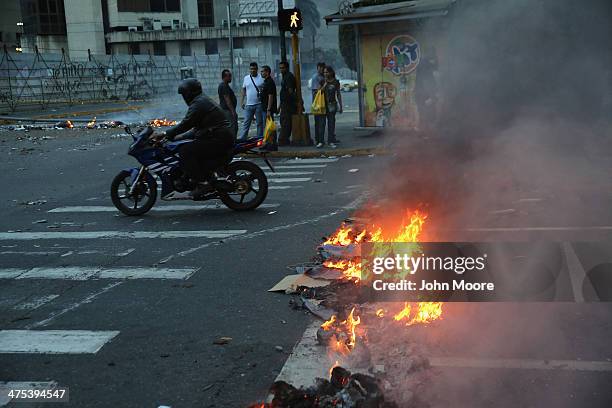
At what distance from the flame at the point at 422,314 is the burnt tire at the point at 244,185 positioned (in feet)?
15.2

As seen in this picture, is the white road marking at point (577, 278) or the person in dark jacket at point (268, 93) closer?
the white road marking at point (577, 278)

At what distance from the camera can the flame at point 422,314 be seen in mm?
4508

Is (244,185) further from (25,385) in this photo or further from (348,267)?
(25,385)

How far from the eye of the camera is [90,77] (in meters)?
42.0

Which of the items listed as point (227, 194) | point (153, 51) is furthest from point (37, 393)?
point (153, 51)

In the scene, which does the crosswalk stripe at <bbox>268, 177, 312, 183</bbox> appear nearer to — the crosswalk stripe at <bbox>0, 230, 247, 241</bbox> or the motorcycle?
the motorcycle

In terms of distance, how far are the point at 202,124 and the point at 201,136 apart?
167mm

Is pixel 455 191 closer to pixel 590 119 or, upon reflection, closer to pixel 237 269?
pixel 590 119

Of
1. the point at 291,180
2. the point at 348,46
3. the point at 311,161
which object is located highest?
the point at 348,46

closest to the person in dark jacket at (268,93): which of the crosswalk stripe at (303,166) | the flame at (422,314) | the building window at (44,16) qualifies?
the crosswalk stripe at (303,166)

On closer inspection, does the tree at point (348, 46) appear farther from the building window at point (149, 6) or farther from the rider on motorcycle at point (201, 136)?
the building window at point (149, 6)

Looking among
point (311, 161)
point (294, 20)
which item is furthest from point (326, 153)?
point (294, 20)

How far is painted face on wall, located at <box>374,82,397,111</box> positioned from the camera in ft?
55.0

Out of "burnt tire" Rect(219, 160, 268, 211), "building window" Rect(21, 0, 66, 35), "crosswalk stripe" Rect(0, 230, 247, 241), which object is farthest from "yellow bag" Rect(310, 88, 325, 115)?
"building window" Rect(21, 0, 66, 35)
